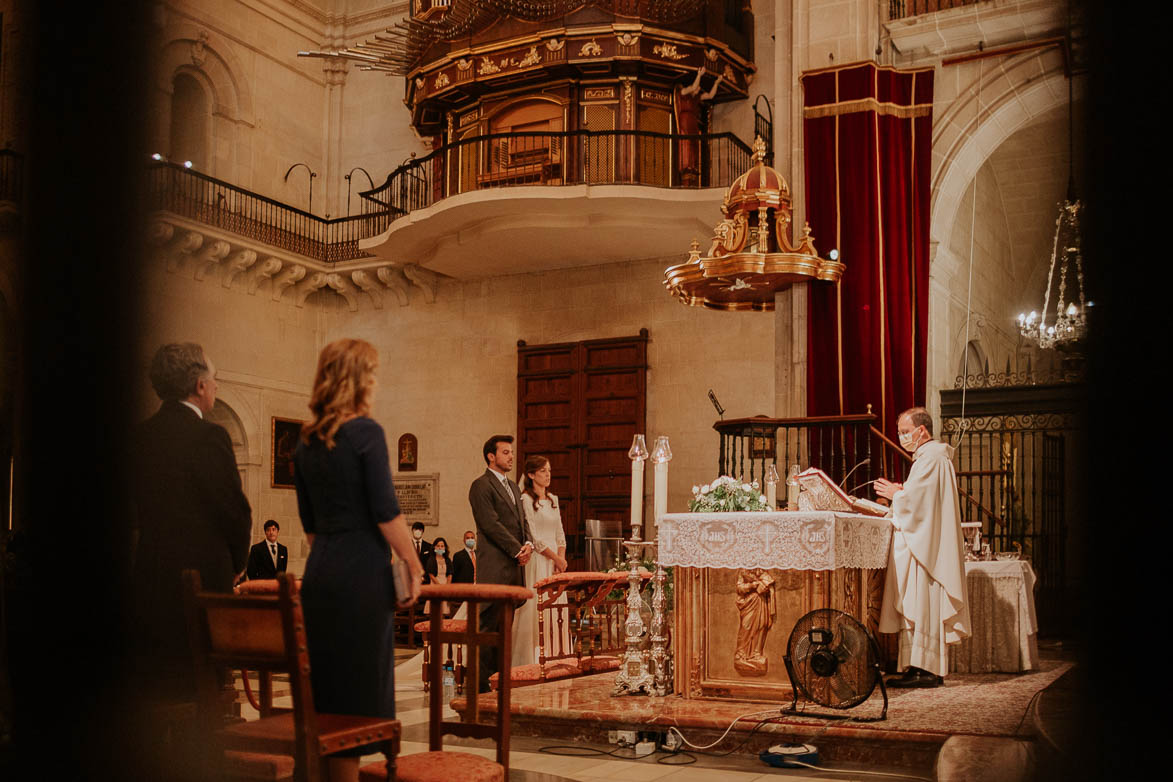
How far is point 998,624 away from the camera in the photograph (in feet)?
26.2

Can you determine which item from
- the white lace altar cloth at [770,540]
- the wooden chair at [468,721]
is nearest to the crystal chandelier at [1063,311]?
the white lace altar cloth at [770,540]

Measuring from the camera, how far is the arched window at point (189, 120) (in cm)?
1672

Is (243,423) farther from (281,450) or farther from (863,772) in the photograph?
(863,772)

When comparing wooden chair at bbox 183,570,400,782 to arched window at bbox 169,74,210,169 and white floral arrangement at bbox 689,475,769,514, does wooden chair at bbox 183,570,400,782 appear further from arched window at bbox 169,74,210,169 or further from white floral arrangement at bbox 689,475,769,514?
arched window at bbox 169,74,210,169

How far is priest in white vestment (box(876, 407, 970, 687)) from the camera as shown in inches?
262

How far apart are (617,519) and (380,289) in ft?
17.9

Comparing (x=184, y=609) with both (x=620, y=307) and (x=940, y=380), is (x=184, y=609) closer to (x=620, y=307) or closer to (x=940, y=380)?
(x=940, y=380)

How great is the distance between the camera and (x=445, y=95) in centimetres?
1612

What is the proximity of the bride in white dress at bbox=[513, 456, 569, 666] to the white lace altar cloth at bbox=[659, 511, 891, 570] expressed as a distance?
4.67 ft

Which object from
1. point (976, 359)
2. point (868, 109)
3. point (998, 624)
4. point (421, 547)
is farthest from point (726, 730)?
point (976, 359)

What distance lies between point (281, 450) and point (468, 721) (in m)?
13.4

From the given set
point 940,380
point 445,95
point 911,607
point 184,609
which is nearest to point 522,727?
point 911,607

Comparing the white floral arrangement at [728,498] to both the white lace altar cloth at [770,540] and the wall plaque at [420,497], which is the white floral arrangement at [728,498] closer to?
the white lace altar cloth at [770,540]

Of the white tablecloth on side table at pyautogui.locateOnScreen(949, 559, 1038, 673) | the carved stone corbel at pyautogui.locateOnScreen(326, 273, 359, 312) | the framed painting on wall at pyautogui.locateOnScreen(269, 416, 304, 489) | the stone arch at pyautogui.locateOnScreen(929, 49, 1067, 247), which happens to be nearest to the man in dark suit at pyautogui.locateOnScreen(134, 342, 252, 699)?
the white tablecloth on side table at pyautogui.locateOnScreen(949, 559, 1038, 673)
